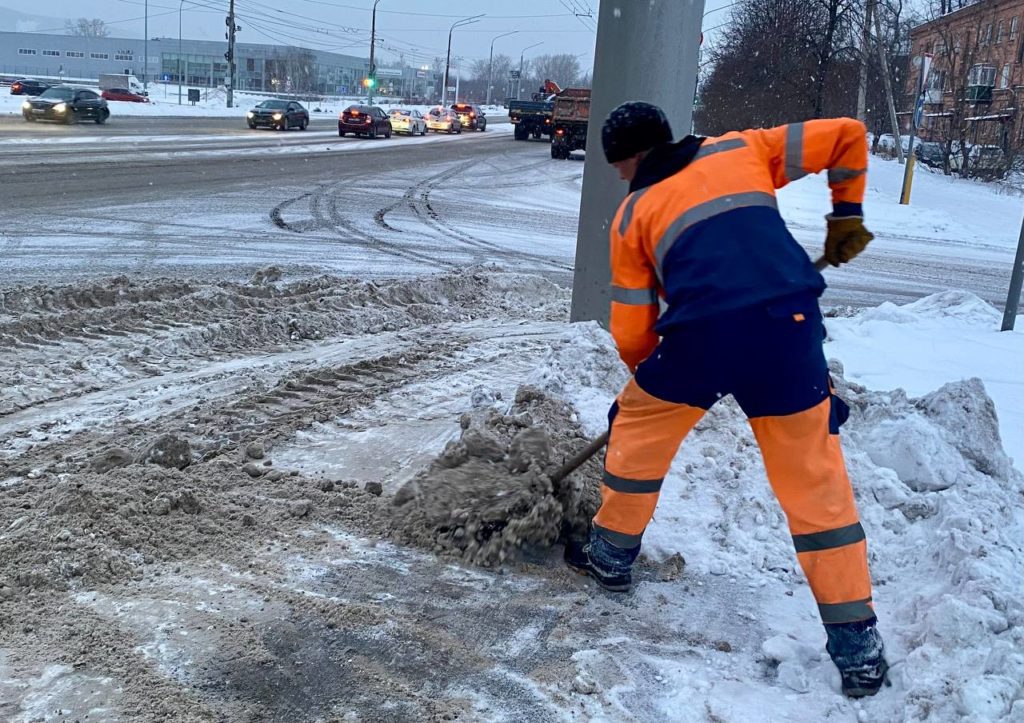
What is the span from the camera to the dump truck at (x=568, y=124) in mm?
29578

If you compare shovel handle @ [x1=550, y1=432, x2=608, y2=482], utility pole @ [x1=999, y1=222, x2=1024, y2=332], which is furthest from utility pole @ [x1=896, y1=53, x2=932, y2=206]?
shovel handle @ [x1=550, y1=432, x2=608, y2=482]

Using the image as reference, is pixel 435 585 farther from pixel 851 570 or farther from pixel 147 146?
pixel 147 146

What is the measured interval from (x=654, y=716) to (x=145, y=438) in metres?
3.01

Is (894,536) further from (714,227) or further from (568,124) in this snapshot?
(568,124)

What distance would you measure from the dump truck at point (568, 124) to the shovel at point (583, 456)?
86.8 ft

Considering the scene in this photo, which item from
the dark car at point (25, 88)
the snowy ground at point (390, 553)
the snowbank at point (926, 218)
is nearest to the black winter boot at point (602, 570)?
the snowy ground at point (390, 553)

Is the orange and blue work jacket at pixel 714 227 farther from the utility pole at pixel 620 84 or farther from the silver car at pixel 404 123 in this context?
the silver car at pixel 404 123

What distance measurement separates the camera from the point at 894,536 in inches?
150

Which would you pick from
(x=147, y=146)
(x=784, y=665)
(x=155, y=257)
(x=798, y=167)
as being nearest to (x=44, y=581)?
(x=784, y=665)

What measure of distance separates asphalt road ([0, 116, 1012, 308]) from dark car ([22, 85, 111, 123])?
8.51 meters

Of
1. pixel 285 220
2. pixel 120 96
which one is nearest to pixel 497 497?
pixel 285 220

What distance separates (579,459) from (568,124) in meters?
27.2

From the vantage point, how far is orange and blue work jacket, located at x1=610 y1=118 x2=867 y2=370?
2.80m

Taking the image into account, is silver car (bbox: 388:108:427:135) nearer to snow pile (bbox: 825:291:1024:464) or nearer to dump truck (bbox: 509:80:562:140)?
dump truck (bbox: 509:80:562:140)
